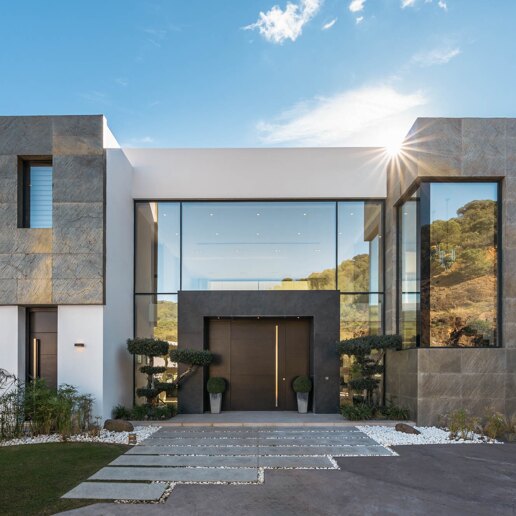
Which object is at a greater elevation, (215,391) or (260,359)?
(260,359)

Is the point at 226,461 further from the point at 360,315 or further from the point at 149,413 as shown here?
the point at 360,315

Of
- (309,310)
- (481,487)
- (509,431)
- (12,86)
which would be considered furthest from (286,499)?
(12,86)

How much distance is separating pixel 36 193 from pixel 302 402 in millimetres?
7290

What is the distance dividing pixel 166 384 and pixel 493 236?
7398mm

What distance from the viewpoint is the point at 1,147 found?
32.3 feet

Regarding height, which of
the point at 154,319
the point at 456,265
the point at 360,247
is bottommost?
the point at 154,319

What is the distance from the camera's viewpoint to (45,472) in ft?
21.1

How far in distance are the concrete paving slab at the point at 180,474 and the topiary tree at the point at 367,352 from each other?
4282 mm

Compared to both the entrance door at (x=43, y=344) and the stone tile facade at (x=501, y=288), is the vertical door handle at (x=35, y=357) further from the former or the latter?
the stone tile facade at (x=501, y=288)

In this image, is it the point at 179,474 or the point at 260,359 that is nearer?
the point at 179,474

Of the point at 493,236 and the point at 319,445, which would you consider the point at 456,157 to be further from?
the point at 319,445

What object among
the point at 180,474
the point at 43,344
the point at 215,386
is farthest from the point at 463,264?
the point at 43,344

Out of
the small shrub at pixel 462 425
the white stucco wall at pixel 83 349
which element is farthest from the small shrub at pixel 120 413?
the small shrub at pixel 462 425

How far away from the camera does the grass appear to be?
17.2 feet
